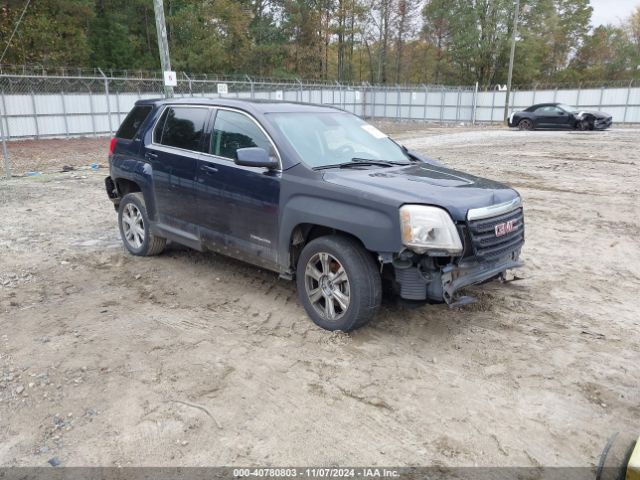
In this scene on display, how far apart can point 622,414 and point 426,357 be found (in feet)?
4.31

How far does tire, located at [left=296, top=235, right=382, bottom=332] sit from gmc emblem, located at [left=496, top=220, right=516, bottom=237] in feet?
3.40

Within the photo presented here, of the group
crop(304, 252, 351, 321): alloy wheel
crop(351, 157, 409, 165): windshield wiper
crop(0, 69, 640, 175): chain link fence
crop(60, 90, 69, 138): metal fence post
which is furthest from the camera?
crop(60, 90, 69, 138): metal fence post

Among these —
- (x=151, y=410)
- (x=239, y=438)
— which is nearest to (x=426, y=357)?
(x=239, y=438)

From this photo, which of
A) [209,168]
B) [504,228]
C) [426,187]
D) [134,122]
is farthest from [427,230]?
[134,122]

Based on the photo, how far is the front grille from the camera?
4.09 metres

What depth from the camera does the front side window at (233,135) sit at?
4.96 m

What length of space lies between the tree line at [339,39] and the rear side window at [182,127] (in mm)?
34874

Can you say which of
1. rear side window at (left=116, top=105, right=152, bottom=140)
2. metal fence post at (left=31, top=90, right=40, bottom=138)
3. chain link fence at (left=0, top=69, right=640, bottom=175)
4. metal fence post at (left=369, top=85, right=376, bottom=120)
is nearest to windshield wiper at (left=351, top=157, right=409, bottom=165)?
rear side window at (left=116, top=105, right=152, bottom=140)

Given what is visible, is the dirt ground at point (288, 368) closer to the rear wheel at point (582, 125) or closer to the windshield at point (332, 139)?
the windshield at point (332, 139)

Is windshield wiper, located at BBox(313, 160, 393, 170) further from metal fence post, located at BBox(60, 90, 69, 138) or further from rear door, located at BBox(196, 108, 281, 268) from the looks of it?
metal fence post, located at BBox(60, 90, 69, 138)

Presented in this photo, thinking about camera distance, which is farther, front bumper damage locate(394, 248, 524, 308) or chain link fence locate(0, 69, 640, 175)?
chain link fence locate(0, 69, 640, 175)

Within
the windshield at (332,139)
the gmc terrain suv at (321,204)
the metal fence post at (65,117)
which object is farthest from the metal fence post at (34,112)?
the windshield at (332,139)

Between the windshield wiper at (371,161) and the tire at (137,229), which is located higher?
the windshield wiper at (371,161)

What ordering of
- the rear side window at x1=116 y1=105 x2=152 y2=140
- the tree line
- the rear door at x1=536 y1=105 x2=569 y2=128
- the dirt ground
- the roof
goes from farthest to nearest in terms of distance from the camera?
1. the tree line
2. the rear door at x1=536 y1=105 x2=569 y2=128
3. the rear side window at x1=116 y1=105 x2=152 y2=140
4. the roof
5. the dirt ground
